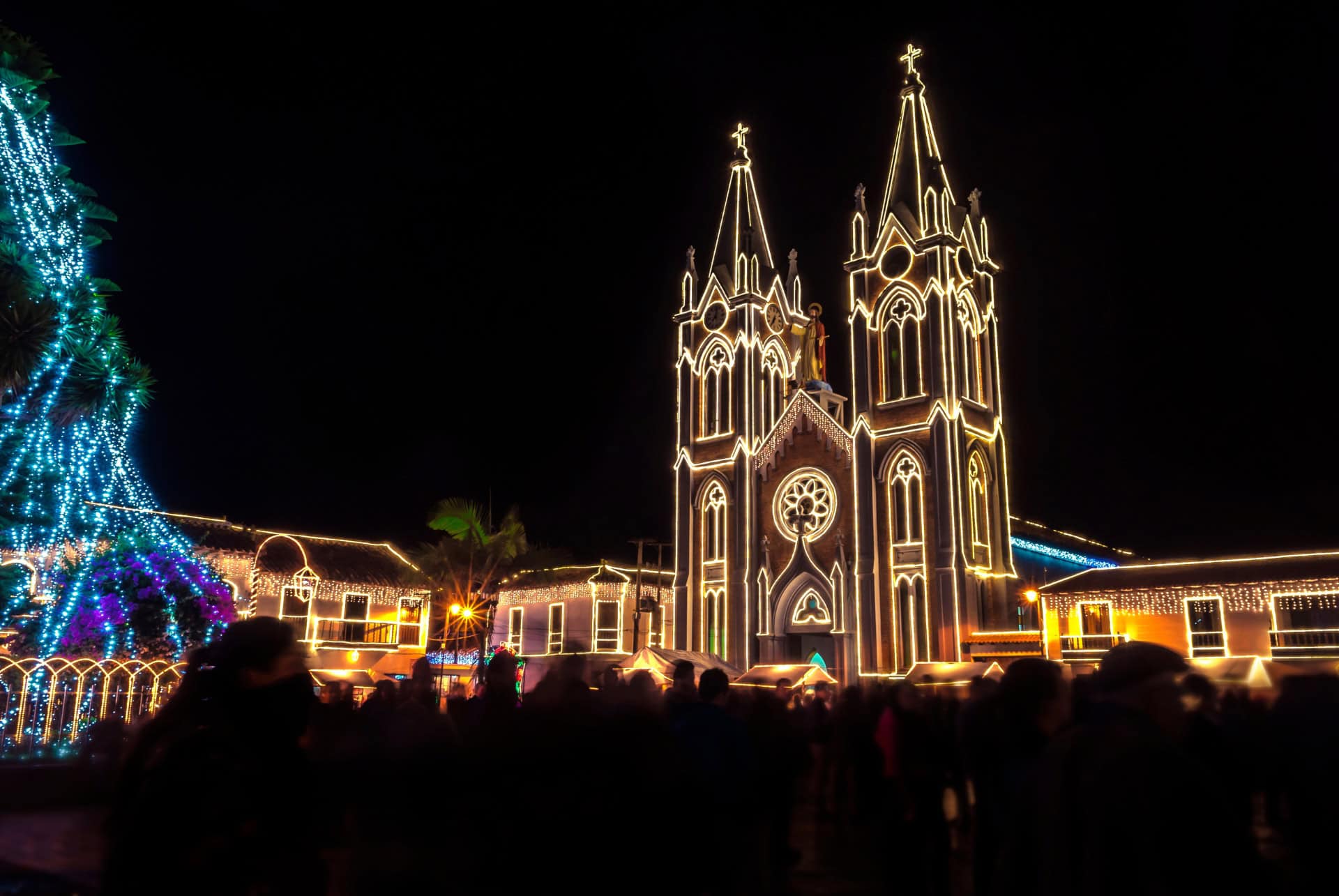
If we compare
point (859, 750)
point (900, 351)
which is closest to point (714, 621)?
point (900, 351)

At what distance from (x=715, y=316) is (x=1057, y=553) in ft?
62.9

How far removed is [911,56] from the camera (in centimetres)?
4238

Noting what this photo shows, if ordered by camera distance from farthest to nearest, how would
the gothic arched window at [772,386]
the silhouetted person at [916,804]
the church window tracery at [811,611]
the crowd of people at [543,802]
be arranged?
the gothic arched window at [772,386] → the church window tracery at [811,611] → the silhouetted person at [916,804] → the crowd of people at [543,802]

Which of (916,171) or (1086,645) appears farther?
(916,171)

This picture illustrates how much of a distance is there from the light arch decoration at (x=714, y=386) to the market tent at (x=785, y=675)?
12167 millimetres

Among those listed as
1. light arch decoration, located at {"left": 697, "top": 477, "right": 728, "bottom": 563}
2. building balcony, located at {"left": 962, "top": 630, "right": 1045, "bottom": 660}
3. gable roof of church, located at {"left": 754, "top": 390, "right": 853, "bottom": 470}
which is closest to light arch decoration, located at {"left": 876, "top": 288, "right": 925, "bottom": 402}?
gable roof of church, located at {"left": 754, "top": 390, "right": 853, "bottom": 470}

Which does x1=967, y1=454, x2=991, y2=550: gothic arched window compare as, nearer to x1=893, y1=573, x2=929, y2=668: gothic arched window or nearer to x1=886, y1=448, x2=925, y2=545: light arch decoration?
x1=886, y1=448, x2=925, y2=545: light arch decoration

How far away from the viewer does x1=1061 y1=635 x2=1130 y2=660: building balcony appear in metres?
33.6

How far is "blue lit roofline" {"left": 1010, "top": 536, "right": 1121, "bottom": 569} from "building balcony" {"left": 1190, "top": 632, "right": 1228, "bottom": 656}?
5110mm

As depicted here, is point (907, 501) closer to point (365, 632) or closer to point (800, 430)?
point (800, 430)

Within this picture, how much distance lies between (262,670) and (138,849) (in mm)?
737

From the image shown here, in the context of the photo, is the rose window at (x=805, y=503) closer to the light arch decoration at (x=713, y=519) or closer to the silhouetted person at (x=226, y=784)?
the light arch decoration at (x=713, y=519)

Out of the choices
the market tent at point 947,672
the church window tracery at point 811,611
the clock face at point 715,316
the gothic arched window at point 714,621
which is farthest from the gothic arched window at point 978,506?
the clock face at point 715,316

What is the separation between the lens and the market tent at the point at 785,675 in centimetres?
3203
